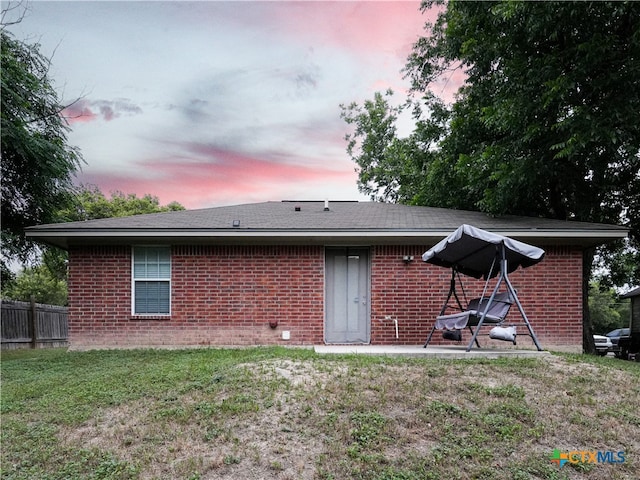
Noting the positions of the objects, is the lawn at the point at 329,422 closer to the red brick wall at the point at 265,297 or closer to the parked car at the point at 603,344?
the red brick wall at the point at 265,297

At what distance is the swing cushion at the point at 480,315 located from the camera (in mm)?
7711

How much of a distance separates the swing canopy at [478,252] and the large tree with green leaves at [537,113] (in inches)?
125

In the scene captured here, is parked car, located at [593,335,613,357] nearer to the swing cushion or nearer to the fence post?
the swing cushion

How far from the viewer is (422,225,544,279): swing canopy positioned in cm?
768

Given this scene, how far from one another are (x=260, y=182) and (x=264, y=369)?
14202 millimetres

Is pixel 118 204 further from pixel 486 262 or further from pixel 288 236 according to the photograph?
pixel 486 262

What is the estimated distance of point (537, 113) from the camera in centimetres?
1130

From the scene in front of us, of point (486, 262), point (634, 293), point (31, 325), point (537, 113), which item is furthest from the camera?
point (634, 293)

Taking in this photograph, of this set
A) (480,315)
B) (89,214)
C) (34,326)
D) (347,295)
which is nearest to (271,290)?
(347,295)

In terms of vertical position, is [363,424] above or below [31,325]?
above

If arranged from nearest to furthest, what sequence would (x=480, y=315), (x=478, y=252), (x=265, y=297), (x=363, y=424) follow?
(x=363, y=424), (x=480, y=315), (x=478, y=252), (x=265, y=297)

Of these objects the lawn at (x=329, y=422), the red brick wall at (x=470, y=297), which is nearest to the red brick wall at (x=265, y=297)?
the red brick wall at (x=470, y=297)

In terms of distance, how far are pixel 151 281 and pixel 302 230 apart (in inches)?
127

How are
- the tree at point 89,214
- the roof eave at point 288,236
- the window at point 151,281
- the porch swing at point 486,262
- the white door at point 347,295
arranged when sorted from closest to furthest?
the porch swing at point 486,262
the roof eave at point 288,236
the window at point 151,281
the white door at point 347,295
the tree at point 89,214
